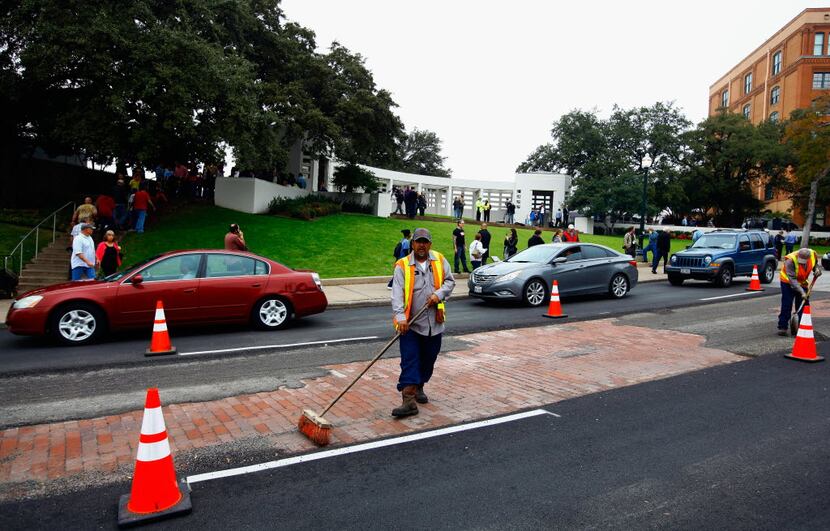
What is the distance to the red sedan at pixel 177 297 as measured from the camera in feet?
28.5

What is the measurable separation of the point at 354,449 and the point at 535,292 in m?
9.26

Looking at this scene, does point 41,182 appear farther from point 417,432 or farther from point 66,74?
point 417,432

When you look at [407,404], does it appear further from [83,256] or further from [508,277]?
[83,256]

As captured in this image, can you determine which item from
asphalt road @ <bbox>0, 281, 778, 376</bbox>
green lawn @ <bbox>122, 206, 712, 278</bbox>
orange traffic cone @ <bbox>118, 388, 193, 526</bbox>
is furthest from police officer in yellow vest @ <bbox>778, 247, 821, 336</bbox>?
green lawn @ <bbox>122, 206, 712, 278</bbox>

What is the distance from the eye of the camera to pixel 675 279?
17.8 metres

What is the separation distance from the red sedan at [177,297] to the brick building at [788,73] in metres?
49.4

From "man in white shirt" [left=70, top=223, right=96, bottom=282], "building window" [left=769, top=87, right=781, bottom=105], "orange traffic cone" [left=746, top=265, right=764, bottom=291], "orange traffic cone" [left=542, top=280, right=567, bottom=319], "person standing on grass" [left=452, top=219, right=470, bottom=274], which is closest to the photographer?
"man in white shirt" [left=70, top=223, right=96, bottom=282]

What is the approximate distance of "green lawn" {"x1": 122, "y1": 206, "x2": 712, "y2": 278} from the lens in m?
17.9

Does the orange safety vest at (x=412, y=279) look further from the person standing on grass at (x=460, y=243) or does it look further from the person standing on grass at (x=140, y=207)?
the person standing on grass at (x=140, y=207)

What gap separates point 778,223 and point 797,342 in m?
43.7

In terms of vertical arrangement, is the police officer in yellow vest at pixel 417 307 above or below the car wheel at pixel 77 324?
above

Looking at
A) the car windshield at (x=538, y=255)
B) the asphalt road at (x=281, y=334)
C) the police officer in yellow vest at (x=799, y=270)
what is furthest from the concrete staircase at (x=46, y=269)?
the police officer in yellow vest at (x=799, y=270)

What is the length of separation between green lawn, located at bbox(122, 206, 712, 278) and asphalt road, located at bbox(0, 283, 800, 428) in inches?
229

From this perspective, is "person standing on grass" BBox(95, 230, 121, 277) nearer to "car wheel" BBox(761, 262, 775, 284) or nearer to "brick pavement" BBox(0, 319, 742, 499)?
"brick pavement" BBox(0, 319, 742, 499)
